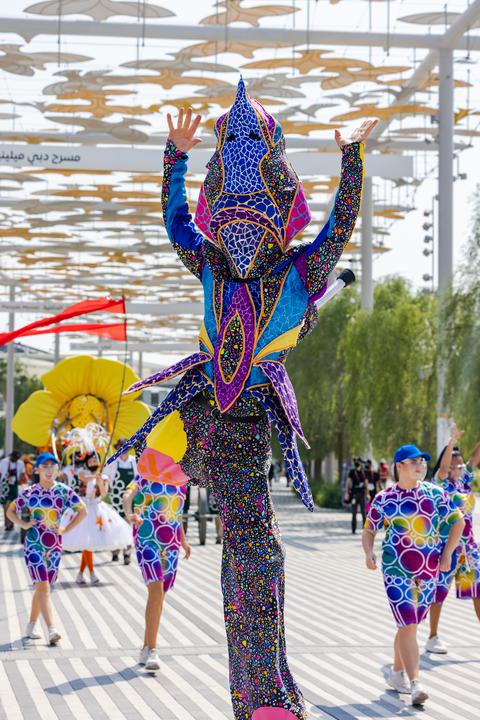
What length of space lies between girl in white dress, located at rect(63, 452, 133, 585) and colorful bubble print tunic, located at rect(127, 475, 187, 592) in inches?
184

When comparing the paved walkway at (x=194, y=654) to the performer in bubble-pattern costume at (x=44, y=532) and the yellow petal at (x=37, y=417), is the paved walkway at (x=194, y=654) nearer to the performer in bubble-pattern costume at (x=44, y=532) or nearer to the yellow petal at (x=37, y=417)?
the performer in bubble-pattern costume at (x=44, y=532)

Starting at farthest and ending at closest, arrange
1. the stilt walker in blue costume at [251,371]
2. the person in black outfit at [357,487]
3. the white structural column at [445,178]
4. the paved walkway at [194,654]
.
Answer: the person in black outfit at [357,487] → the white structural column at [445,178] → the paved walkway at [194,654] → the stilt walker in blue costume at [251,371]

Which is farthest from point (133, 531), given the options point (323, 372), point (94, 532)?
point (323, 372)

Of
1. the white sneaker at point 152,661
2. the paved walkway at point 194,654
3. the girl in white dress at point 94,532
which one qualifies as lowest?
the paved walkway at point 194,654

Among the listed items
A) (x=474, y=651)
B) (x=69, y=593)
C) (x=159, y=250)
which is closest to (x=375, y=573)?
(x=69, y=593)

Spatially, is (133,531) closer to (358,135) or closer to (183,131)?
(183,131)

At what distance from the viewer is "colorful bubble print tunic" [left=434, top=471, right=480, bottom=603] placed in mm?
9555

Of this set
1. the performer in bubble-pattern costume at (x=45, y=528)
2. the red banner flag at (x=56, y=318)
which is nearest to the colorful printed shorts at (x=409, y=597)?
the red banner flag at (x=56, y=318)

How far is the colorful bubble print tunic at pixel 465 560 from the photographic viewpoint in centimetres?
955

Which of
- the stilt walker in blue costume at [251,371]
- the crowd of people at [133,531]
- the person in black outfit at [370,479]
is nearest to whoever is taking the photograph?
the stilt walker in blue costume at [251,371]

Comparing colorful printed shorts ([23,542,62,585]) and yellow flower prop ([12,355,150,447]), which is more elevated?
yellow flower prop ([12,355,150,447])

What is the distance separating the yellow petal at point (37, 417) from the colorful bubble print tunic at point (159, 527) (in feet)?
32.4

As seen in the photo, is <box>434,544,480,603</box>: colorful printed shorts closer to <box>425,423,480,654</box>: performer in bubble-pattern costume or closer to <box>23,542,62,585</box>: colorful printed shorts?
<box>425,423,480,654</box>: performer in bubble-pattern costume

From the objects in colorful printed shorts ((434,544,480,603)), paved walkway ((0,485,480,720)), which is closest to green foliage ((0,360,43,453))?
paved walkway ((0,485,480,720))
